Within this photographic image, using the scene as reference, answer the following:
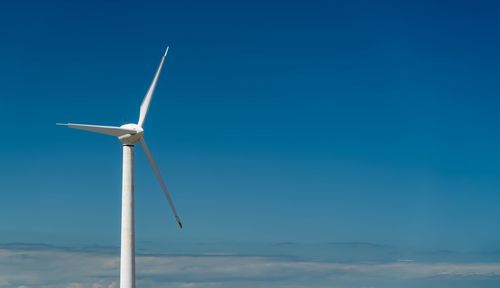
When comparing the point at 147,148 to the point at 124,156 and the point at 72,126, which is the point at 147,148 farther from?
the point at 72,126

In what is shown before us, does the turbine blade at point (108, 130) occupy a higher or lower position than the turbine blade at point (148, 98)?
lower

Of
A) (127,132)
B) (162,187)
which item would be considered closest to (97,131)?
(127,132)

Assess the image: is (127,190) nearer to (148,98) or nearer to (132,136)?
(132,136)

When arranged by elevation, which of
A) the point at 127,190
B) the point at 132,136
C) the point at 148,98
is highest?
the point at 148,98

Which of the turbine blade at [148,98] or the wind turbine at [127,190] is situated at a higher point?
the turbine blade at [148,98]

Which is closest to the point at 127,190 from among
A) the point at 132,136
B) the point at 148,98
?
the point at 132,136

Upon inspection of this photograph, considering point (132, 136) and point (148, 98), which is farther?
point (148, 98)

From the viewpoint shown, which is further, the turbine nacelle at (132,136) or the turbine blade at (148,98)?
the turbine blade at (148,98)

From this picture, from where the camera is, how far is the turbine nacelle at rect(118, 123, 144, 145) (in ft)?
370

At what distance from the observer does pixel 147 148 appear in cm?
11438

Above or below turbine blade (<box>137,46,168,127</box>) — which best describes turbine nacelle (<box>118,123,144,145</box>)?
below

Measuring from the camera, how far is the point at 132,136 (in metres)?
113

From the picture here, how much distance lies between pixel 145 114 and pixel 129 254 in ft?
61.6

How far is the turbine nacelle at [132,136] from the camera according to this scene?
370 ft
